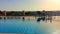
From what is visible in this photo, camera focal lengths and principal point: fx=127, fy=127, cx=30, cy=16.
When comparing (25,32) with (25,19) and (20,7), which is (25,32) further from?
(20,7)

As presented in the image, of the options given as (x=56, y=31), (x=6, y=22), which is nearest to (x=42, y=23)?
(x=56, y=31)

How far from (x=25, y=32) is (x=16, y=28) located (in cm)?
11

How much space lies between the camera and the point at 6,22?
143cm

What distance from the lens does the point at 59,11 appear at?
55.6 inches

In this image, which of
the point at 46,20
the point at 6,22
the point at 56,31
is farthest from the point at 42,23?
the point at 6,22

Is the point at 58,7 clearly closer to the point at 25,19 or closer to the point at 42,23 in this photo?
the point at 42,23

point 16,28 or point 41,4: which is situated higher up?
point 41,4

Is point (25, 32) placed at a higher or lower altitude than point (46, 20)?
lower

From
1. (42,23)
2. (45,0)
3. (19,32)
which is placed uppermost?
(45,0)

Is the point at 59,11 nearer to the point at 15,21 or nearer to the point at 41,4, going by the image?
the point at 41,4

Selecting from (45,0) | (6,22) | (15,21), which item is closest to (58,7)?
(45,0)

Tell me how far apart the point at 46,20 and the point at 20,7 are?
1.07ft

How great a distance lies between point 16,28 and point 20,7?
0.80ft

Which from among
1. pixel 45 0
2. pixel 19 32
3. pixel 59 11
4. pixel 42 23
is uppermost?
pixel 45 0
